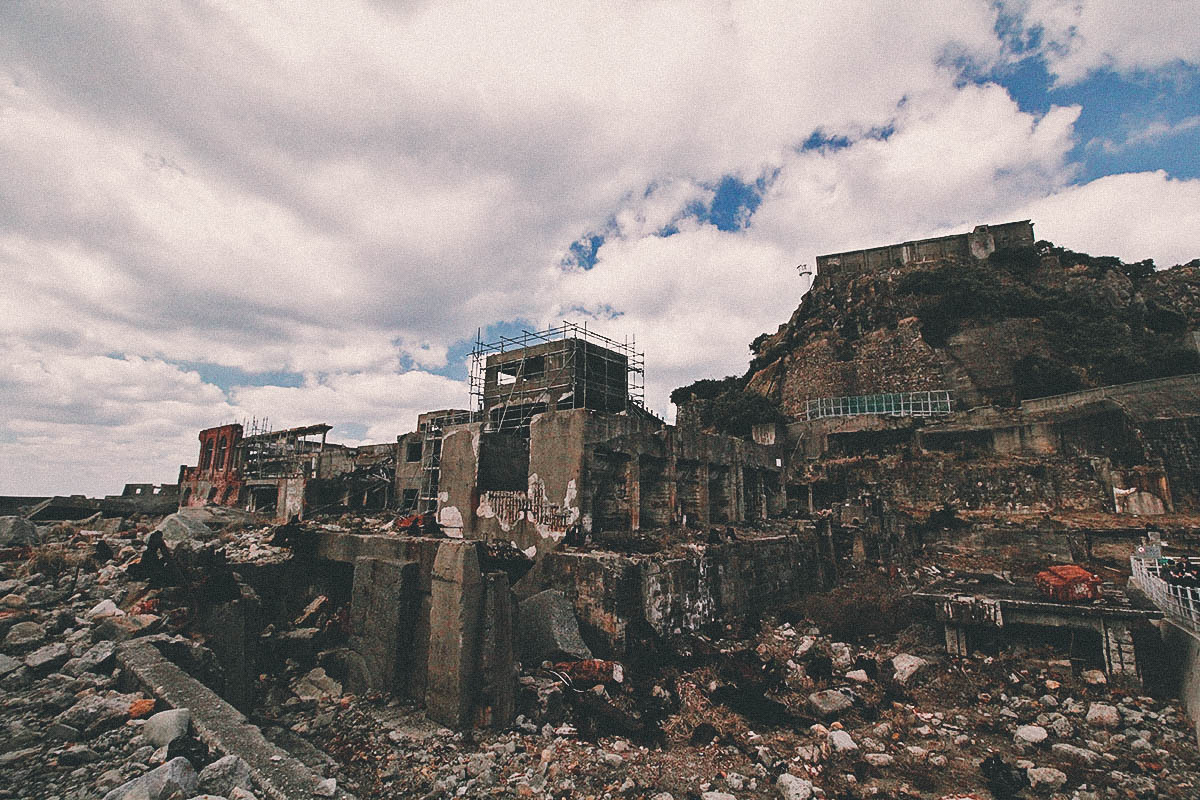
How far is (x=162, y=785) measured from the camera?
2977 mm

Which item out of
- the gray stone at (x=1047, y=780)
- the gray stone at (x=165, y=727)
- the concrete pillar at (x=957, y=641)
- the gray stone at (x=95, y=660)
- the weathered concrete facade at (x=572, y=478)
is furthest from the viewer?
the weathered concrete facade at (x=572, y=478)

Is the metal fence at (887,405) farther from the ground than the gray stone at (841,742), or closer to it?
farther from the ground

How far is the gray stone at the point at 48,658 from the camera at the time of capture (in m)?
4.67

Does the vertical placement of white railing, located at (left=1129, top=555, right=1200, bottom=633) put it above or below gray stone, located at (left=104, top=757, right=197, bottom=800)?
above

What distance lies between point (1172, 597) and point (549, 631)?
823cm

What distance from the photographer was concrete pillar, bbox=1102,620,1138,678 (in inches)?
276

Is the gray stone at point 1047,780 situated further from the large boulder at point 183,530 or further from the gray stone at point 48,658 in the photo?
the large boulder at point 183,530

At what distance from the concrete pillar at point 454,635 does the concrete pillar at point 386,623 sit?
71 centimetres

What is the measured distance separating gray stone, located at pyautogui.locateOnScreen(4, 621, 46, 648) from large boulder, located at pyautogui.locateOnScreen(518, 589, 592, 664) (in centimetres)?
506

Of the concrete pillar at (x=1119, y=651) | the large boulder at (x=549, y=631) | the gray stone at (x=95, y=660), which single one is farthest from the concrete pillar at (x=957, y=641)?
the gray stone at (x=95, y=660)

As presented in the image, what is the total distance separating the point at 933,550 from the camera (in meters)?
20.0

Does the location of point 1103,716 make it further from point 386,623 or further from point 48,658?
point 48,658

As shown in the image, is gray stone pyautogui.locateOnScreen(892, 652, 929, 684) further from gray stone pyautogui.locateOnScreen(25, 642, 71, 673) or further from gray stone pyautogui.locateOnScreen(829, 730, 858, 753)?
gray stone pyautogui.locateOnScreen(25, 642, 71, 673)


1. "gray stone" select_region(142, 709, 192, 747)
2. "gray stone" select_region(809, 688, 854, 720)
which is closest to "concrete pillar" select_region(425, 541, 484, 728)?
"gray stone" select_region(142, 709, 192, 747)
